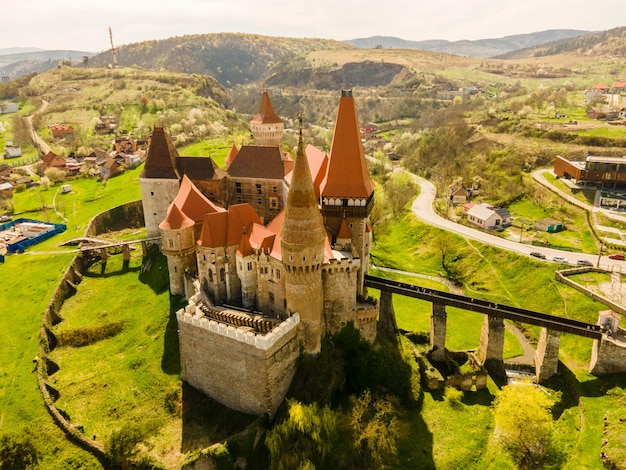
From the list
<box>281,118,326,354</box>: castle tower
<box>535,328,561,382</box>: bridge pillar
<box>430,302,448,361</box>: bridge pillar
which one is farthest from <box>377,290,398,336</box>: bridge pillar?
<box>535,328,561,382</box>: bridge pillar

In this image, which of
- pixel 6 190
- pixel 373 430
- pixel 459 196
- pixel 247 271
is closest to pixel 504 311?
pixel 373 430

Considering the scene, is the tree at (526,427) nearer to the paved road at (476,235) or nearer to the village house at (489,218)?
the paved road at (476,235)

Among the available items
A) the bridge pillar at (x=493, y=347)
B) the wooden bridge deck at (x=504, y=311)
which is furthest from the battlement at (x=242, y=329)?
the bridge pillar at (x=493, y=347)

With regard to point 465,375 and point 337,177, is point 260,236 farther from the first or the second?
point 465,375

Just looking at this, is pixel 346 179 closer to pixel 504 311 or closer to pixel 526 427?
pixel 504 311

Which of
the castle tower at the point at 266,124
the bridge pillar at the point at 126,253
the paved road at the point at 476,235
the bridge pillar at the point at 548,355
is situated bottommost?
the bridge pillar at the point at 548,355
